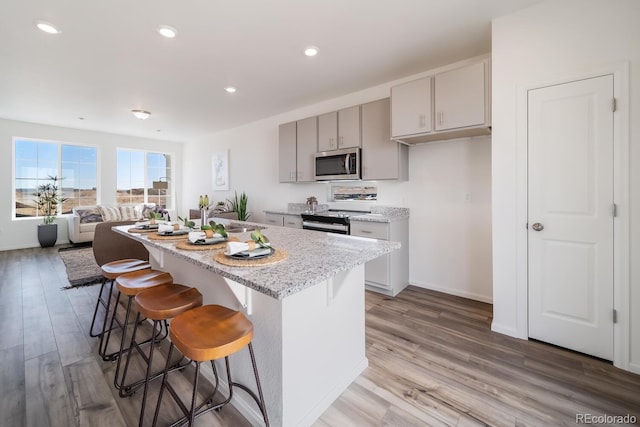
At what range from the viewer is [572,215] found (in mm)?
2006

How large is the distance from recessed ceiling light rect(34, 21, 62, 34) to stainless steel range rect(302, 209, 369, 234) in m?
2.90

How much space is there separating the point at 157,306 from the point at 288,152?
320cm

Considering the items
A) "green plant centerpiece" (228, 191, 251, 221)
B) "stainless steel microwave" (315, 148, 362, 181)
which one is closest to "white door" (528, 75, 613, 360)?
"stainless steel microwave" (315, 148, 362, 181)

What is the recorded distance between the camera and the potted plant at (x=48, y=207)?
5.52m

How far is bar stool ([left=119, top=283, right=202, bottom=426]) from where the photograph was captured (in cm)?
137

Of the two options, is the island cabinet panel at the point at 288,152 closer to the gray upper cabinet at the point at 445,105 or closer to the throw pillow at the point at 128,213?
the gray upper cabinet at the point at 445,105

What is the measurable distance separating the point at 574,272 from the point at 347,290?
1.71 metres

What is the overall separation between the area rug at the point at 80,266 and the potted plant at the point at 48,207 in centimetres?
48

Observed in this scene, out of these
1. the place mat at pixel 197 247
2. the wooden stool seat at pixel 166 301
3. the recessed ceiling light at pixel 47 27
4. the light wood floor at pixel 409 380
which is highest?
the recessed ceiling light at pixel 47 27

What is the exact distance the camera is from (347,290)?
1674mm

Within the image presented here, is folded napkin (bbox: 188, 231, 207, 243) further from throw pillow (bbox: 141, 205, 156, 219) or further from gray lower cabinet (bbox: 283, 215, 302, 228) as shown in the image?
throw pillow (bbox: 141, 205, 156, 219)

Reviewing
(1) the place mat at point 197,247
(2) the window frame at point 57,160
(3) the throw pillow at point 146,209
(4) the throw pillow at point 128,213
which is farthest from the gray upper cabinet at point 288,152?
(2) the window frame at point 57,160

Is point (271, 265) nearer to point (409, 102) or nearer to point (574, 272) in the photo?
point (574, 272)

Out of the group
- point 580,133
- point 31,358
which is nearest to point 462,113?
point 580,133
